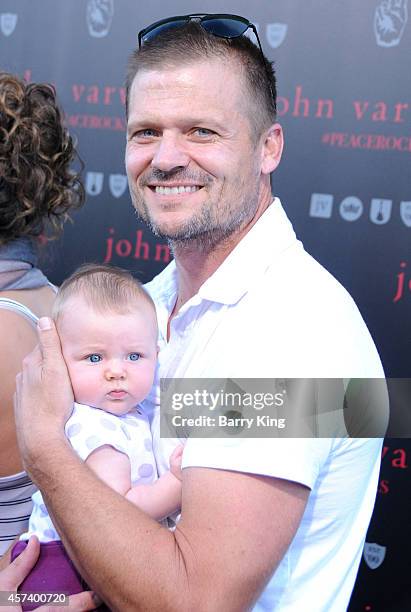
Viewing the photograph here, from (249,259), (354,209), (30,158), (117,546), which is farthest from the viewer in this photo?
(354,209)

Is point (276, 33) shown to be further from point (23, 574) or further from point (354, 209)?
point (23, 574)

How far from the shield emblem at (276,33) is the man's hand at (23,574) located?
241cm

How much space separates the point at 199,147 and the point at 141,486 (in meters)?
0.90

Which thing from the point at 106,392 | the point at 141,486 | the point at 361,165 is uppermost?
the point at 361,165

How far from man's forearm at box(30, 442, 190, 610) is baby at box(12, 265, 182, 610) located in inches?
8.1

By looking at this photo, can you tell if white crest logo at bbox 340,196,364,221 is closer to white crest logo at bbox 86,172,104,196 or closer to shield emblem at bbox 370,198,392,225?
shield emblem at bbox 370,198,392,225

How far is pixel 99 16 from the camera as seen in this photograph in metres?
3.67

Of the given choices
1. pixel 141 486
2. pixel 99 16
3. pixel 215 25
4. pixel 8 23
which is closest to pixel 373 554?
pixel 141 486

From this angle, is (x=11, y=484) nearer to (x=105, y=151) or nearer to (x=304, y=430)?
(x=304, y=430)

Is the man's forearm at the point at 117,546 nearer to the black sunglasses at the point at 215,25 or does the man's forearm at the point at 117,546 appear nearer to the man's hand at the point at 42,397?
the man's hand at the point at 42,397

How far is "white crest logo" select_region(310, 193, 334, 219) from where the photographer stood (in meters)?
3.41

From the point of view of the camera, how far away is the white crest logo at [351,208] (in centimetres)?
338

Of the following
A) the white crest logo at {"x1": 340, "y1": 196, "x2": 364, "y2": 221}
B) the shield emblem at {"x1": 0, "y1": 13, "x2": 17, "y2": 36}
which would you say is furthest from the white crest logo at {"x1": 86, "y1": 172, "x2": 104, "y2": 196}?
the white crest logo at {"x1": 340, "y1": 196, "x2": 364, "y2": 221}

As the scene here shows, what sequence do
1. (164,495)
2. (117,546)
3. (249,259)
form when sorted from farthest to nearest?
(249,259), (164,495), (117,546)
